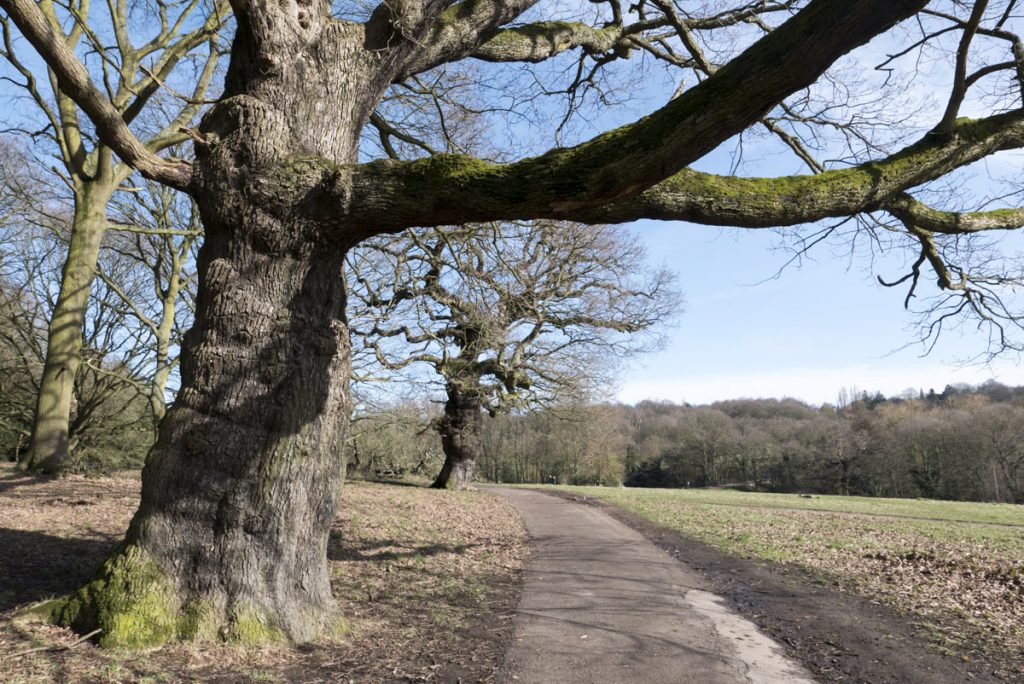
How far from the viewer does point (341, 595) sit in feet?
22.1

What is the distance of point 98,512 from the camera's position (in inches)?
364

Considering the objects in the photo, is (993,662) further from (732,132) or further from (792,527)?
(792,527)

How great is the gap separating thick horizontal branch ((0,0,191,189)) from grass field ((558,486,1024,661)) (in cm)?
800

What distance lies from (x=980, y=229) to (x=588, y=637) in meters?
5.62

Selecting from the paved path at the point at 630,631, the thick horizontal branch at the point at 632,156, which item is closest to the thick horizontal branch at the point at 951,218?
the thick horizontal branch at the point at 632,156

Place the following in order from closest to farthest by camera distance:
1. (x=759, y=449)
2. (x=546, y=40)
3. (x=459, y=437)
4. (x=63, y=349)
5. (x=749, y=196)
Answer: (x=749, y=196), (x=546, y=40), (x=63, y=349), (x=459, y=437), (x=759, y=449)

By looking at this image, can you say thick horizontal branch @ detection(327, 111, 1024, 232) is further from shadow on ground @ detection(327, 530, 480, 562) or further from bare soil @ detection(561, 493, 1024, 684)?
shadow on ground @ detection(327, 530, 480, 562)

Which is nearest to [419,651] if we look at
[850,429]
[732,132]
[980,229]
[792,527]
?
[732,132]

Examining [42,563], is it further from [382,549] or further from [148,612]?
[382,549]

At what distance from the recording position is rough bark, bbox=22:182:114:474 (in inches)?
453

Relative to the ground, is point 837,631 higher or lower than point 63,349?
lower

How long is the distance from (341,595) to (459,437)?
1678 cm

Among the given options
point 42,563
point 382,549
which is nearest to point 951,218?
point 382,549

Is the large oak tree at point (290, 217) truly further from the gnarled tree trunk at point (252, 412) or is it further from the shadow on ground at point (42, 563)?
the shadow on ground at point (42, 563)
